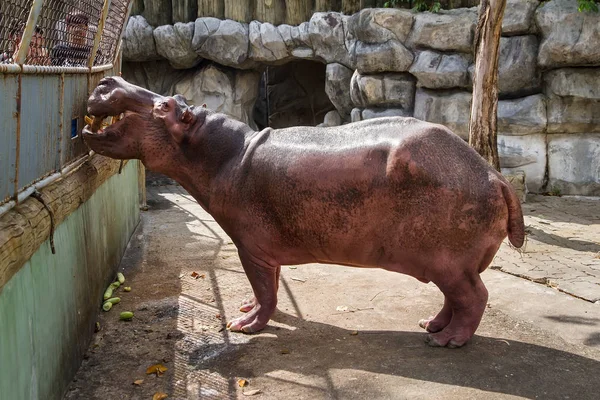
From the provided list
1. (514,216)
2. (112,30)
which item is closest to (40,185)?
(514,216)

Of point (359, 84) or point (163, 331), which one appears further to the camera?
point (359, 84)

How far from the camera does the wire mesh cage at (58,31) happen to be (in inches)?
123

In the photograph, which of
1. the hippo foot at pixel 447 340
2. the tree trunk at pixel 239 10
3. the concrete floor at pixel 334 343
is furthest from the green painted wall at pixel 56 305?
the tree trunk at pixel 239 10

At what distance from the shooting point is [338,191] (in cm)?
431

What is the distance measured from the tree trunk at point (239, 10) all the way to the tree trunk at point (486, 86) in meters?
6.58

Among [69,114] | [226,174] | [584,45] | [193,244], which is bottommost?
[193,244]

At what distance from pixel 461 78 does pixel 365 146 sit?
7.53m

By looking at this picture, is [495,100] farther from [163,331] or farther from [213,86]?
[213,86]

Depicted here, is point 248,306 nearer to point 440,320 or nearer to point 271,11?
point 440,320

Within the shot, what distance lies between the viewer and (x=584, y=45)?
10.2 metres

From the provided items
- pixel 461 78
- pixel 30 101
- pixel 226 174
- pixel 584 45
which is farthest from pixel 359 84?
pixel 30 101

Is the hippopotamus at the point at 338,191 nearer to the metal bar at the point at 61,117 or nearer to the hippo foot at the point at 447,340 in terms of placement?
the hippo foot at the point at 447,340

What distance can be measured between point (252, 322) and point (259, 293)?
0.73ft

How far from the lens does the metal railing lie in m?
3.05
